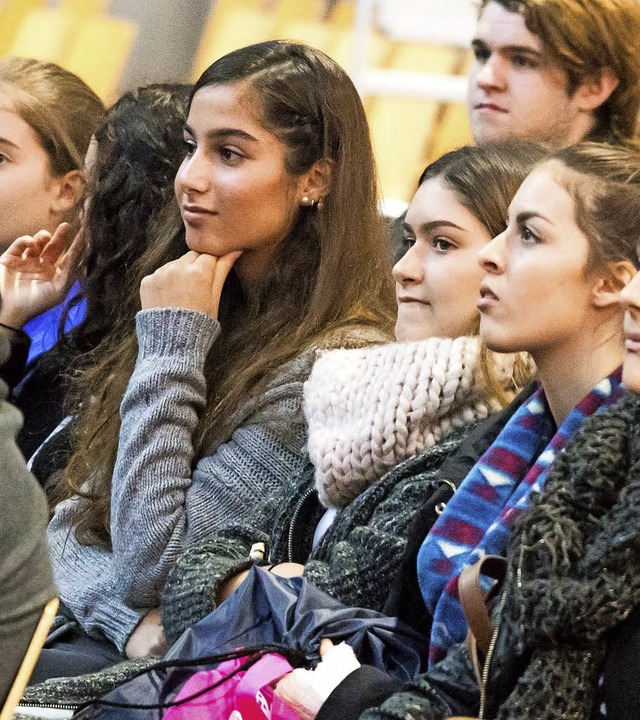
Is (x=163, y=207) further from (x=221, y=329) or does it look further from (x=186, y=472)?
(x=186, y=472)

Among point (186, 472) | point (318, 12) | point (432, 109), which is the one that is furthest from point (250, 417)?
point (318, 12)

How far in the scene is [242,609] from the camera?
1.98 m

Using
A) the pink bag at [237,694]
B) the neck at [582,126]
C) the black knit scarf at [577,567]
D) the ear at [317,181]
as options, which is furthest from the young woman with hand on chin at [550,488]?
the neck at [582,126]

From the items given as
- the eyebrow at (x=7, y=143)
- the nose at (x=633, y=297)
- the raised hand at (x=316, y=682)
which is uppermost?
the nose at (x=633, y=297)

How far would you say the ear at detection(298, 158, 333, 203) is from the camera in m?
2.68

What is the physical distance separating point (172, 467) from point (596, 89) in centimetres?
123

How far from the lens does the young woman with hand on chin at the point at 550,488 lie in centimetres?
157

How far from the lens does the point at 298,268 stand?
2.68 meters

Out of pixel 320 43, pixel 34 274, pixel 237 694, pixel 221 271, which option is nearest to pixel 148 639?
pixel 237 694

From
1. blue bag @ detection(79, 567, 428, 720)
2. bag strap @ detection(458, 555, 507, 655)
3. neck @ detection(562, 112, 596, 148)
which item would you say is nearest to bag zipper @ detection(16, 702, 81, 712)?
blue bag @ detection(79, 567, 428, 720)

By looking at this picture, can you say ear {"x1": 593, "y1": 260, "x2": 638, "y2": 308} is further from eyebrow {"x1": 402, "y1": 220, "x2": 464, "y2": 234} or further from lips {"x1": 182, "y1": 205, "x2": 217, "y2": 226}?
lips {"x1": 182, "y1": 205, "x2": 217, "y2": 226}

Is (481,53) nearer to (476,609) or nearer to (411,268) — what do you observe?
(411,268)

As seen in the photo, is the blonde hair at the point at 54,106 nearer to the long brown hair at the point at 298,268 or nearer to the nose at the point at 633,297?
the long brown hair at the point at 298,268

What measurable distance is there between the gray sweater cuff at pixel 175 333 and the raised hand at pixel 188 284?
3 cm
